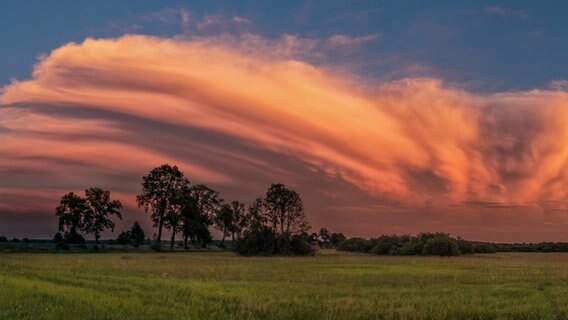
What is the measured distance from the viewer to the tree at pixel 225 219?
435 ft

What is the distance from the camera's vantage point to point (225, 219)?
134 m

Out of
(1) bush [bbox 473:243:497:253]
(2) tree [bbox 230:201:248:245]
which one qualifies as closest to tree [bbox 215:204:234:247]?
(2) tree [bbox 230:201:248:245]

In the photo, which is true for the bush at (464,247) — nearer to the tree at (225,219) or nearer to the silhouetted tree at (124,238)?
the tree at (225,219)

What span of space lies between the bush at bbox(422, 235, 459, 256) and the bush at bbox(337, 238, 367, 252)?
24658 millimetres

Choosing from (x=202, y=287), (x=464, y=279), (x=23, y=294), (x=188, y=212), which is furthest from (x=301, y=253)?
(x=23, y=294)

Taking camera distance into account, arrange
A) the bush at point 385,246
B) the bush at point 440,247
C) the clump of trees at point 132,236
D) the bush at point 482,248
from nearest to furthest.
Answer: the bush at point 440,247 < the bush at point 482,248 < the bush at point 385,246 < the clump of trees at point 132,236

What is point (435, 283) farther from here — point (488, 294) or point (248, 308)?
point (248, 308)

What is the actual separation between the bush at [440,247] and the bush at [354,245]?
24658 millimetres

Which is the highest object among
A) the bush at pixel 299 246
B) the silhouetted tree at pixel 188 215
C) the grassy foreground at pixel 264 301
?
the silhouetted tree at pixel 188 215

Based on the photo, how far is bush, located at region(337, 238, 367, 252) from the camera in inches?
5271

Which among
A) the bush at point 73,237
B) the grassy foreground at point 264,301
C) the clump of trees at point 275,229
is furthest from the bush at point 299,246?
the grassy foreground at point 264,301

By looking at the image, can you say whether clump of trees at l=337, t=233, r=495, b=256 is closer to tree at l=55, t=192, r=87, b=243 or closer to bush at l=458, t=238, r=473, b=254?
bush at l=458, t=238, r=473, b=254

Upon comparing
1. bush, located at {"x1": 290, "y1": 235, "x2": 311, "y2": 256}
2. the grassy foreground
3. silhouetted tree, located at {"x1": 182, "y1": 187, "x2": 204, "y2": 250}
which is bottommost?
the grassy foreground


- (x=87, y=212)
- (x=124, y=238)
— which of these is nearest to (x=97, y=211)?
(x=87, y=212)
